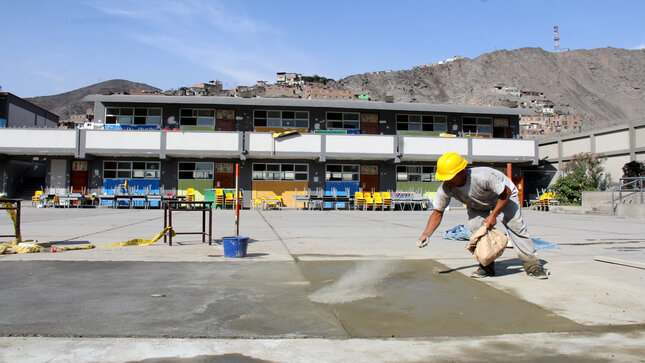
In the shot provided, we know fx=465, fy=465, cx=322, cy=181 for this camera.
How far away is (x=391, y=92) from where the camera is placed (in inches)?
7392

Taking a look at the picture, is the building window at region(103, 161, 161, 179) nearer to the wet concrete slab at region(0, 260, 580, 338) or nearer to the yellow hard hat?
the wet concrete slab at region(0, 260, 580, 338)

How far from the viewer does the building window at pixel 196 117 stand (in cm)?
3247

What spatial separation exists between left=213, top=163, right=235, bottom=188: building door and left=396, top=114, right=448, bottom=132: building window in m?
12.6

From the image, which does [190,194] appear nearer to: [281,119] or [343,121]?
[281,119]

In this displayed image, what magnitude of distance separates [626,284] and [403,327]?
3.54 metres

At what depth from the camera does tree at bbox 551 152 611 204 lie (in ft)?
100

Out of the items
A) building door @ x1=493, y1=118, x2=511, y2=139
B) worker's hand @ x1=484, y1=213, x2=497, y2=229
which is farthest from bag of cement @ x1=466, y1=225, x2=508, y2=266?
building door @ x1=493, y1=118, x2=511, y2=139

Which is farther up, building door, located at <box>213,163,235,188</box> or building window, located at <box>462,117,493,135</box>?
building window, located at <box>462,117,493,135</box>

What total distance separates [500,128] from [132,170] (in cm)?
2692

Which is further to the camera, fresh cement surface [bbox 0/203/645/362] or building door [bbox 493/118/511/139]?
building door [bbox 493/118/511/139]

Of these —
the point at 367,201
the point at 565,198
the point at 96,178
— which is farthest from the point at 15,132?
the point at 565,198

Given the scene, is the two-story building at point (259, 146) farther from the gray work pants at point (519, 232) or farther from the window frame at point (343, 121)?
the gray work pants at point (519, 232)

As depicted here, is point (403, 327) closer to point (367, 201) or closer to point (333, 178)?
point (367, 201)

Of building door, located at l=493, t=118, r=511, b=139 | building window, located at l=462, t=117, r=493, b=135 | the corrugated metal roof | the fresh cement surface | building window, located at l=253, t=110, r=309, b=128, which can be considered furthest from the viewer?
building door, located at l=493, t=118, r=511, b=139
